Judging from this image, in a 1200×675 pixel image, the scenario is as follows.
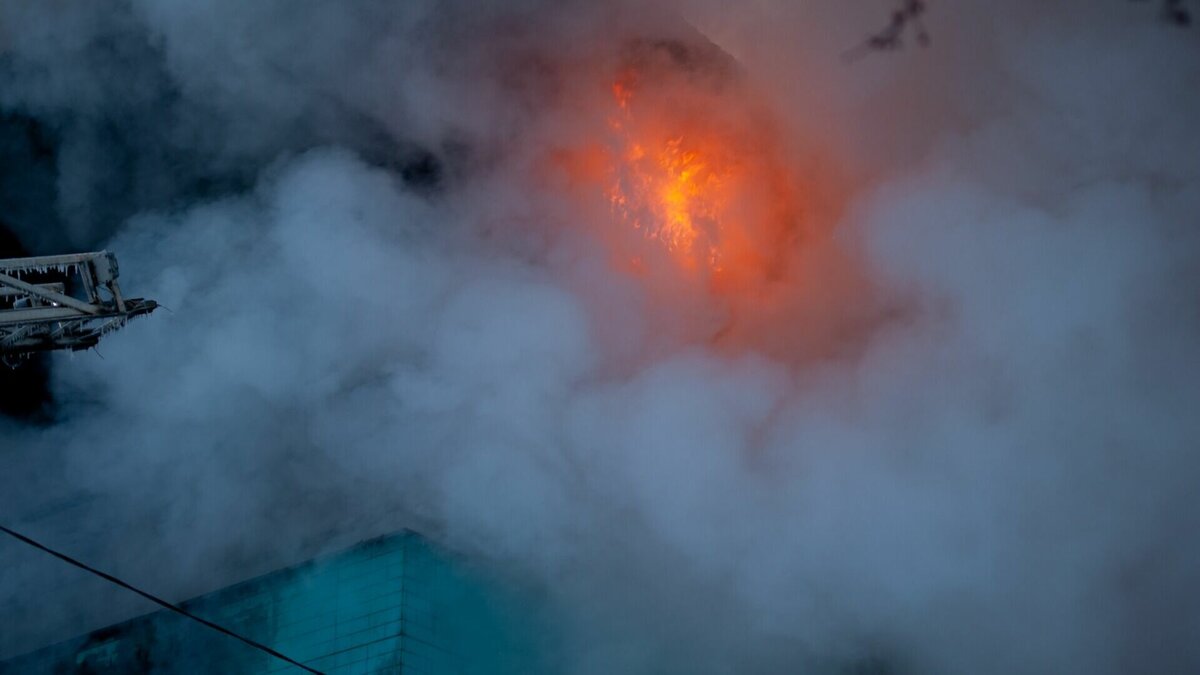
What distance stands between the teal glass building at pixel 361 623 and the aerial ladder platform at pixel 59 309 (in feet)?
12.0

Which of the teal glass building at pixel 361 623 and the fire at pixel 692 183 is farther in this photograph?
the fire at pixel 692 183

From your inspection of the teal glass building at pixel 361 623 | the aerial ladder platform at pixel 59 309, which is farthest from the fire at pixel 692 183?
the aerial ladder platform at pixel 59 309

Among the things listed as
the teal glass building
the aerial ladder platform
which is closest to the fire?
the teal glass building

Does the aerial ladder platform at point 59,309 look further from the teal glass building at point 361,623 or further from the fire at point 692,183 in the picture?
the fire at point 692,183

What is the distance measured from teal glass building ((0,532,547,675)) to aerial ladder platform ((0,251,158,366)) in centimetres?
366

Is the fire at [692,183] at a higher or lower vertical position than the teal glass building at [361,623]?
higher

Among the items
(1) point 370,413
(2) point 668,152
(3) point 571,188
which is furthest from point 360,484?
(2) point 668,152

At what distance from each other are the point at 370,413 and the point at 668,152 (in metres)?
4.34

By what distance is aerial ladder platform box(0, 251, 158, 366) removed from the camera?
755 centimetres

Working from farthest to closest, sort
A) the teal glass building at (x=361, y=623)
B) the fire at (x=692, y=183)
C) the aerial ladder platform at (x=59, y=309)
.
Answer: the fire at (x=692, y=183), the teal glass building at (x=361, y=623), the aerial ladder platform at (x=59, y=309)

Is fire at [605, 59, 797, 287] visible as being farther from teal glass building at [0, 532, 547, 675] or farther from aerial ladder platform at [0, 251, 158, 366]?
aerial ladder platform at [0, 251, 158, 366]

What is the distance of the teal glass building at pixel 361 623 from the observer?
10281 millimetres

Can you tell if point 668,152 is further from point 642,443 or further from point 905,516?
point 905,516

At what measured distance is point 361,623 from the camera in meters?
10.4
